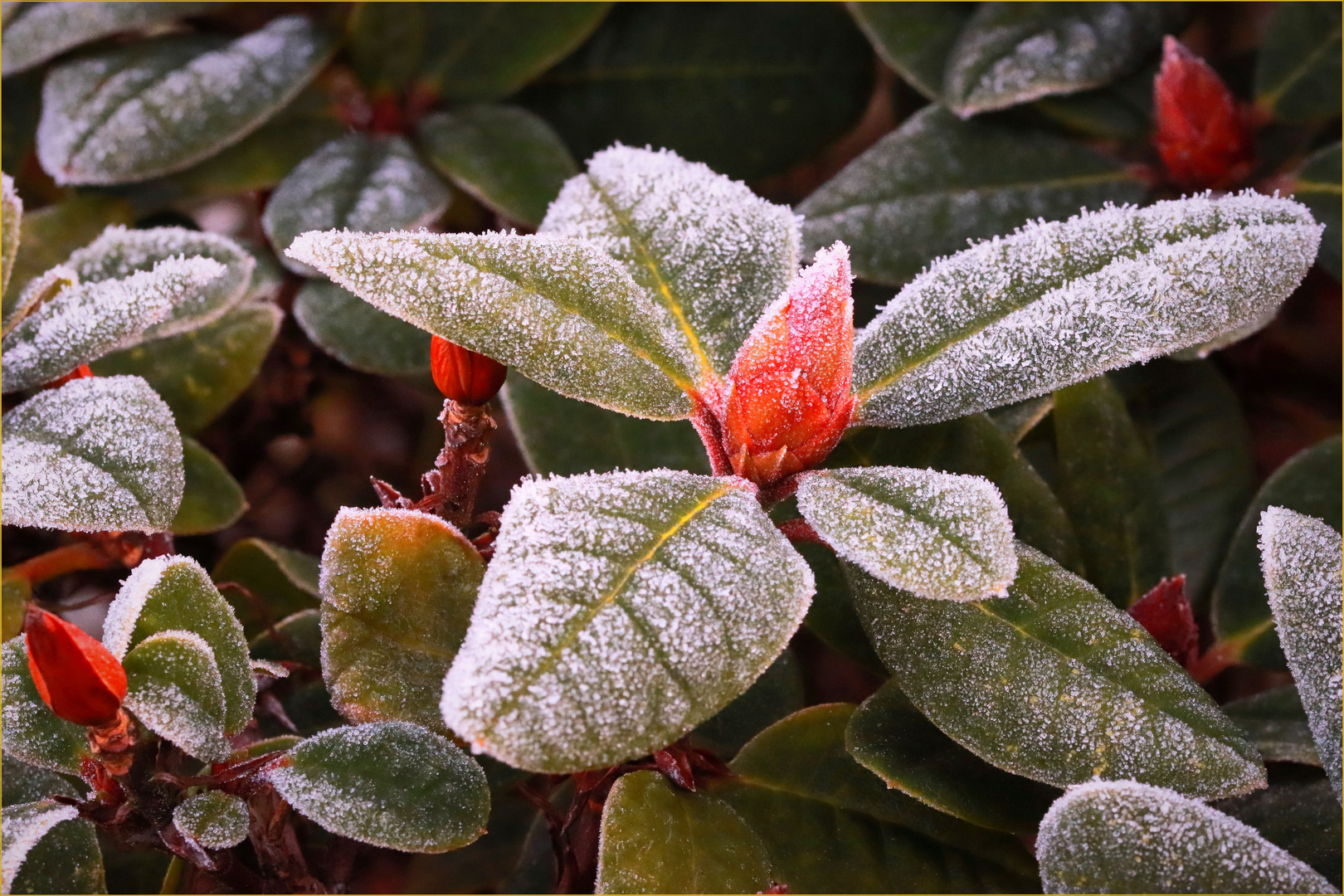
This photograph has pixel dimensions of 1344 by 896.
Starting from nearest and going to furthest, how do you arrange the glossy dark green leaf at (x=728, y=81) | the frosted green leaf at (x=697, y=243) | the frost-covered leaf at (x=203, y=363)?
the frosted green leaf at (x=697, y=243) < the frost-covered leaf at (x=203, y=363) < the glossy dark green leaf at (x=728, y=81)

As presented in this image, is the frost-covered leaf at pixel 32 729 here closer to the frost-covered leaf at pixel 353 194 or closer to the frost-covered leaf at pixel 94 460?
the frost-covered leaf at pixel 94 460

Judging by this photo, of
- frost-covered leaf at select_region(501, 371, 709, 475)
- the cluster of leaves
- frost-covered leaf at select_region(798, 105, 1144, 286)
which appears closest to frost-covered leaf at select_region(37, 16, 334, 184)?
the cluster of leaves

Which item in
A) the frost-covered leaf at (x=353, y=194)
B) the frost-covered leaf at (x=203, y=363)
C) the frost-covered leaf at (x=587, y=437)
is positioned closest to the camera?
the frost-covered leaf at (x=587, y=437)

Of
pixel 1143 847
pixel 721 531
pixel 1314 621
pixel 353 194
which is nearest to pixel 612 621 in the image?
pixel 721 531

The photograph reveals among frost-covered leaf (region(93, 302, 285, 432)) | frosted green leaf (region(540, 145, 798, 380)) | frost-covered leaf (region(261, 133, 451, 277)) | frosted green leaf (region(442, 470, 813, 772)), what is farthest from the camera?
frost-covered leaf (region(261, 133, 451, 277))

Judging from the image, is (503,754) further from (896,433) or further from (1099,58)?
(1099,58)

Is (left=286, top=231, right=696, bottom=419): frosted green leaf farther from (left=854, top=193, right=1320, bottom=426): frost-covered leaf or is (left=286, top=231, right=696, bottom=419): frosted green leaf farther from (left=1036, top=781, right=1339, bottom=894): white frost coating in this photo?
(left=1036, top=781, right=1339, bottom=894): white frost coating

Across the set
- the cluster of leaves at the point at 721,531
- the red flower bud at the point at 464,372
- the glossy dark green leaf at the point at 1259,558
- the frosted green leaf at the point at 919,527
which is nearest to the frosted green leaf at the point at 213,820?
the cluster of leaves at the point at 721,531

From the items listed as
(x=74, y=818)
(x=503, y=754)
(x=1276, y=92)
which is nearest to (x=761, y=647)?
(x=503, y=754)
